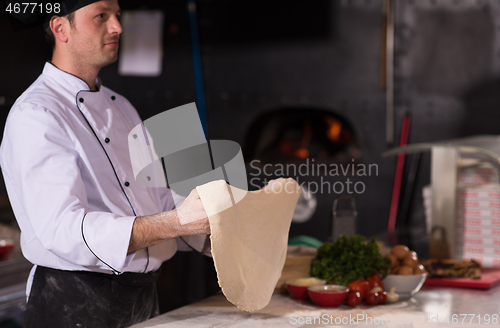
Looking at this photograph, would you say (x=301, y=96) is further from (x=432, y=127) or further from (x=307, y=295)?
(x=307, y=295)

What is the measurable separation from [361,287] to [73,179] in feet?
2.95

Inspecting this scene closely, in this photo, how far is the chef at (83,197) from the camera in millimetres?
1142

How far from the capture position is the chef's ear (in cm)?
131

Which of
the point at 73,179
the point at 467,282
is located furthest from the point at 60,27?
the point at 467,282

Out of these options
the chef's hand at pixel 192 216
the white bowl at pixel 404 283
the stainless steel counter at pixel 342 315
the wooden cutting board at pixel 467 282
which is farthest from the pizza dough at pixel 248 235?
the wooden cutting board at pixel 467 282

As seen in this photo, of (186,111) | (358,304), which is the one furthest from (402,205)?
(186,111)

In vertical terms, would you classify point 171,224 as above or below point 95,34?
below

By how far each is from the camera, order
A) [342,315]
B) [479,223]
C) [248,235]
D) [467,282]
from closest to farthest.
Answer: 1. [248,235]
2. [342,315]
3. [467,282]
4. [479,223]

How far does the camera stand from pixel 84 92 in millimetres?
1353

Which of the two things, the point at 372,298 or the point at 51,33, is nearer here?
the point at 51,33

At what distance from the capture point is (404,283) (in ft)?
5.44

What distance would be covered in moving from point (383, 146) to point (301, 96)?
2.07 ft

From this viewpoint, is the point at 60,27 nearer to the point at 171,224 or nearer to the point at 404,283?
the point at 171,224

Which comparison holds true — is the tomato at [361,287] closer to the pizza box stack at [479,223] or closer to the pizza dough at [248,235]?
the pizza dough at [248,235]
